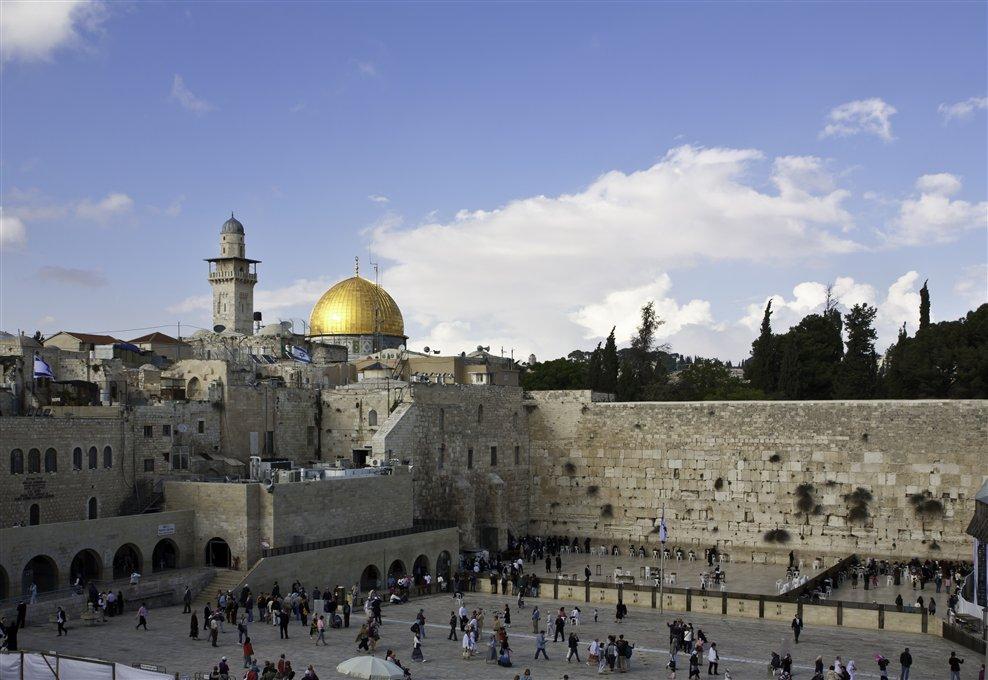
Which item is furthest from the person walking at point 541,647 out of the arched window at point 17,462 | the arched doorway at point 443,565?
the arched window at point 17,462

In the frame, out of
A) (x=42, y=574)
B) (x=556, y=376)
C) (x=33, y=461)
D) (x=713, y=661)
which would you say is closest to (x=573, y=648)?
(x=713, y=661)

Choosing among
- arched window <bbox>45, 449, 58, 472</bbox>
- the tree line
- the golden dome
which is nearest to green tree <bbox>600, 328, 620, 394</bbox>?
the tree line

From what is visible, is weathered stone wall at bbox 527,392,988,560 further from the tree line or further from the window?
the window

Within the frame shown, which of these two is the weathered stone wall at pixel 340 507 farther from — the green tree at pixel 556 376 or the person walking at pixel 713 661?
the green tree at pixel 556 376

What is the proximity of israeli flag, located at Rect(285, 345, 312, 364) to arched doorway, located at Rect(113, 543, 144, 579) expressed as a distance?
18.0 m

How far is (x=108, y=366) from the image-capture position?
112 feet

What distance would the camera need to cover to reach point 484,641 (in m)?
23.3

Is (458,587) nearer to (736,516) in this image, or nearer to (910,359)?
(736,516)

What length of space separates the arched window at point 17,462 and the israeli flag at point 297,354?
62.7ft

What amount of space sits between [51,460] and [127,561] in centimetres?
328

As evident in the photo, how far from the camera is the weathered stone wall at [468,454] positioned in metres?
35.4

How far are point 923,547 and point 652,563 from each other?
9057 millimetres

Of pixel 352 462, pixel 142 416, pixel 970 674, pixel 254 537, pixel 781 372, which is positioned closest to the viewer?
pixel 970 674

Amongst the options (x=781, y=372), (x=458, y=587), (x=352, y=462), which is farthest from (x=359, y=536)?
(x=781, y=372)
